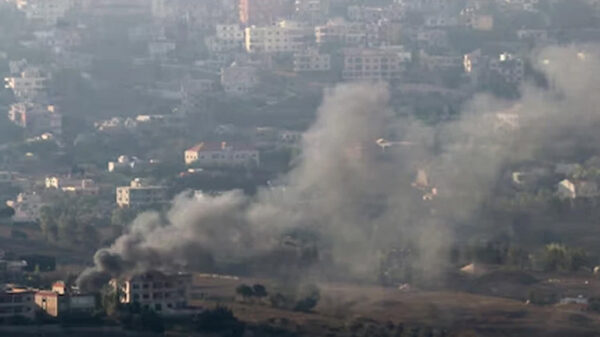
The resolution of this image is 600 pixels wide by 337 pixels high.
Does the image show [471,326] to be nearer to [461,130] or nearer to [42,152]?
[461,130]

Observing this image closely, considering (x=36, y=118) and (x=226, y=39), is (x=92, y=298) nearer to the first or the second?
(x=36, y=118)

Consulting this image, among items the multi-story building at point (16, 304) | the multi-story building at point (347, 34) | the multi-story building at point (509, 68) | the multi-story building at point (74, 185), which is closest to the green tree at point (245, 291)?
the multi-story building at point (16, 304)

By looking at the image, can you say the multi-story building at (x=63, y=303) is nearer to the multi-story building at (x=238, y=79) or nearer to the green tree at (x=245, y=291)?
the green tree at (x=245, y=291)

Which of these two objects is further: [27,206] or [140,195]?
[140,195]

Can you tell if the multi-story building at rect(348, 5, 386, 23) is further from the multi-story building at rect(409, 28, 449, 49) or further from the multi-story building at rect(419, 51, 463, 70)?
the multi-story building at rect(419, 51, 463, 70)

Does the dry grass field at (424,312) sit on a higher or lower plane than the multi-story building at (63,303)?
lower

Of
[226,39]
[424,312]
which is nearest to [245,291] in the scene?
[424,312]

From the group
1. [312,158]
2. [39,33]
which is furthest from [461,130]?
[39,33]
